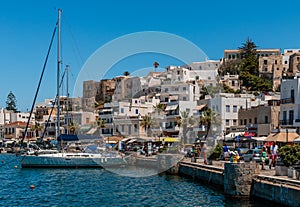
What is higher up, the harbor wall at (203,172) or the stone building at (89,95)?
the stone building at (89,95)

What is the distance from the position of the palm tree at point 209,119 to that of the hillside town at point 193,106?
5.3 inches

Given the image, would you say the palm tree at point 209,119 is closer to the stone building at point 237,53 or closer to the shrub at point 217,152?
the shrub at point 217,152

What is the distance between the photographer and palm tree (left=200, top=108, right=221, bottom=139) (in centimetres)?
6273

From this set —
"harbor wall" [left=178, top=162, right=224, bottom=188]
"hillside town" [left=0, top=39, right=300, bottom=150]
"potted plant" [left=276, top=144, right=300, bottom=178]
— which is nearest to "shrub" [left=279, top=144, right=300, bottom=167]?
"potted plant" [left=276, top=144, right=300, bottom=178]

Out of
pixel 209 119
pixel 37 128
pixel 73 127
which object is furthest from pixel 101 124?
pixel 37 128

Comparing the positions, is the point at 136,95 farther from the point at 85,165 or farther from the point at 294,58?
the point at 85,165

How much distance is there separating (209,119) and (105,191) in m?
33.7

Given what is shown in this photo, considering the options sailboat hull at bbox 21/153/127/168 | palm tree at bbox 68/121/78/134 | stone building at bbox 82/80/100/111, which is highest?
stone building at bbox 82/80/100/111

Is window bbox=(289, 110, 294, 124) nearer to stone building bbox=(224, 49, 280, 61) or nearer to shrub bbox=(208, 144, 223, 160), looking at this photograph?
shrub bbox=(208, 144, 223, 160)

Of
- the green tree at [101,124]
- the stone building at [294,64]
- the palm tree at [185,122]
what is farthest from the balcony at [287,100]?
the stone building at [294,64]

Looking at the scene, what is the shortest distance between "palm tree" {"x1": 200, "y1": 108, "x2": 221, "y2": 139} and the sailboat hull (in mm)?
17481

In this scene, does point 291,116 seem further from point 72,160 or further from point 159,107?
point 159,107

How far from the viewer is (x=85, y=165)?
161ft

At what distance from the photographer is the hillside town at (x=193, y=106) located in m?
57.0
